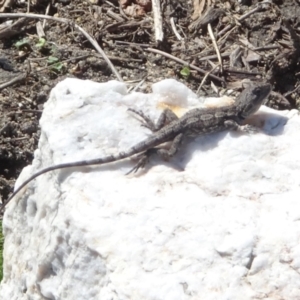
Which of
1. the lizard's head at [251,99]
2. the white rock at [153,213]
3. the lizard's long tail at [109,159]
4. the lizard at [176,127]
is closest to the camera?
the white rock at [153,213]

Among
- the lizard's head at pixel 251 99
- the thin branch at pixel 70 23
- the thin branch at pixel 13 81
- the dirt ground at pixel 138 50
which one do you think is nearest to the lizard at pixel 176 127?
the lizard's head at pixel 251 99

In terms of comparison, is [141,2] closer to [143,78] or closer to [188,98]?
[143,78]

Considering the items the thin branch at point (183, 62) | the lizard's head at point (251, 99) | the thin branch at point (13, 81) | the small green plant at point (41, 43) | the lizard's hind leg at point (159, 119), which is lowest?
the thin branch at point (13, 81)

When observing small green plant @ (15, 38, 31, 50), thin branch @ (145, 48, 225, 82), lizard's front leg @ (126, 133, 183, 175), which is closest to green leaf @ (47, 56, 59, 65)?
small green plant @ (15, 38, 31, 50)

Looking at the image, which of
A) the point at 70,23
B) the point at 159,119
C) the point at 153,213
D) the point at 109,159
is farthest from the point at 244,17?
the point at 153,213

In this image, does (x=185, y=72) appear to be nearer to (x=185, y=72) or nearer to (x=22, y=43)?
(x=185, y=72)

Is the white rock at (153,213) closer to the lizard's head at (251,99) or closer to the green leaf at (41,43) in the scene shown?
the lizard's head at (251,99)

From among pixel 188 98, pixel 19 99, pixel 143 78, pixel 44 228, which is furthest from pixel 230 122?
pixel 19 99
